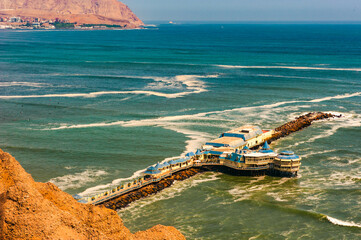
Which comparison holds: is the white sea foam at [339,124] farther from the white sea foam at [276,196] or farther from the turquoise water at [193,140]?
the white sea foam at [276,196]

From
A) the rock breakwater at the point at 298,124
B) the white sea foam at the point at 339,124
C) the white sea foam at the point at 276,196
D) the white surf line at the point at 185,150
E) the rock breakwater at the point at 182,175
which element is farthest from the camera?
the white sea foam at the point at 339,124

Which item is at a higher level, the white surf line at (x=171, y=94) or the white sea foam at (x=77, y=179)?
the white surf line at (x=171, y=94)

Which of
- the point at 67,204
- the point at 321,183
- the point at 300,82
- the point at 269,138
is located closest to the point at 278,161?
the point at 321,183

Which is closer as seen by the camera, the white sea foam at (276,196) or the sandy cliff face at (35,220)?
the sandy cliff face at (35,220)

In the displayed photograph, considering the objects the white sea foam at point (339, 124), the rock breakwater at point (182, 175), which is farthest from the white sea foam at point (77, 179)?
the white sea foam at point (339, 124)

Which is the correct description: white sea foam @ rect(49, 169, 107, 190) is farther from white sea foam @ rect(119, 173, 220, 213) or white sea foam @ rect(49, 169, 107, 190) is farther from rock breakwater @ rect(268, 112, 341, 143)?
rock breakwater @ rect(268, 112, 341, 143)

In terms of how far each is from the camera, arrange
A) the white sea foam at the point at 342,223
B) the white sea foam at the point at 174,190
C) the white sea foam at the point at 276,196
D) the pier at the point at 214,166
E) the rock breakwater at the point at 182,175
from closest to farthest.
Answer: the white sea foam at the point at 342,223 < the rock breakwater at the point at 182,175 < the white sea foam at the point at 174,190 < the pier at the point at 214,166 < the white sea foam at the point at 276,196

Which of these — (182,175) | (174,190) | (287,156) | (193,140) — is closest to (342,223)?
(287,156)

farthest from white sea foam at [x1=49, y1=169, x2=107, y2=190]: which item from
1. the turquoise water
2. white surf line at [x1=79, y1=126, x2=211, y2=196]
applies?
white surf line at [x1=79, y1=126, x2=211, y2=196]
